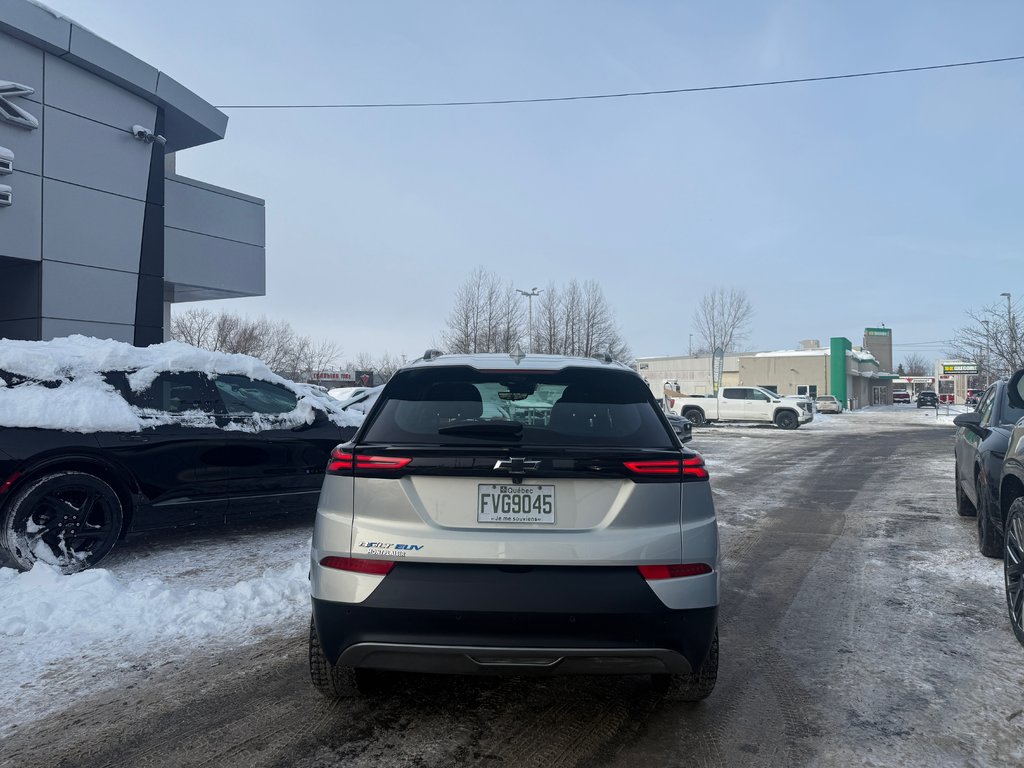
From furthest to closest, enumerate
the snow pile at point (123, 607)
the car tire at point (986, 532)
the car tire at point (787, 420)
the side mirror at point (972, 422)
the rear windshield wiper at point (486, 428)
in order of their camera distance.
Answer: the car tire at point (787, 420)
the side mirror at point (972, 422)
the car tire at point (986, 532)
the snow pile at point (123, 607)
the rear windshield wiper at point (486, 428)

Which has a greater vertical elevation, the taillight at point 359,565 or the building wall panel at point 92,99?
the building wall panel at point 92,99

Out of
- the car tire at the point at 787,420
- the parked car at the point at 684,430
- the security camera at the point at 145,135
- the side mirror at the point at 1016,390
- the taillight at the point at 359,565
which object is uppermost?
the security camera at the point at 145,135

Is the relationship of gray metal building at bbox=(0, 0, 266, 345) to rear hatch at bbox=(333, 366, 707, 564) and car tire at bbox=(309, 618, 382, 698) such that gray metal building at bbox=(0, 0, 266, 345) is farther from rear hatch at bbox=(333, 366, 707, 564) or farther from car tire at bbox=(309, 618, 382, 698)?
rear hatch at bbox=(333, 366, 707, 564)

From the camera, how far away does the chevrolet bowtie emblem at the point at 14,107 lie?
42.0ft

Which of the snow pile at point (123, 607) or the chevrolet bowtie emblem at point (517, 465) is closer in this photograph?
the chevrolet bowtie emblem at point (517, 465)

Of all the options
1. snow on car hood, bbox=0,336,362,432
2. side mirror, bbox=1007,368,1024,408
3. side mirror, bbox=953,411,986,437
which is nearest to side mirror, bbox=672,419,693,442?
side mirror, bbox=953,411,986,437

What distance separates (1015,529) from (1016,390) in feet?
9.74

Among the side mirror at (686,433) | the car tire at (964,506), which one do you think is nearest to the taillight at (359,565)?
the side mirror at (686,433)

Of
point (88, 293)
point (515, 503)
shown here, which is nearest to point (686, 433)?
point (515, 503)

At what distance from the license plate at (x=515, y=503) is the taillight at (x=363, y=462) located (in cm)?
34

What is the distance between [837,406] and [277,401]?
5111 cm

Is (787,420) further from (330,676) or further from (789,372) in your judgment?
(789,372)

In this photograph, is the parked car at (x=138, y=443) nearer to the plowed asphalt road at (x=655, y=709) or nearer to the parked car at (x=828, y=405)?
the plowed asphalt road at (x=655, y=709)

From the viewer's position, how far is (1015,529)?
4.30 metres
